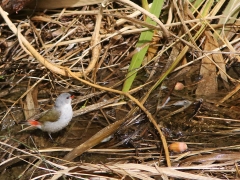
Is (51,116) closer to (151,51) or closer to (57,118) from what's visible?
(57,118)

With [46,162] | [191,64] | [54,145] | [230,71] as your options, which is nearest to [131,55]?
[191,64]

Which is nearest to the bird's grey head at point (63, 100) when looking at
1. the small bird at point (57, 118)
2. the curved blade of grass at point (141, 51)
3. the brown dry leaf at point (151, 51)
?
the small bird at point (57, 118)

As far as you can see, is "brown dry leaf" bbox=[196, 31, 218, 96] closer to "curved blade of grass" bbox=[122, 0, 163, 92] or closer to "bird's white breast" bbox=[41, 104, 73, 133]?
"curved blade of grass" bbox=[122, 0, 163, 92]

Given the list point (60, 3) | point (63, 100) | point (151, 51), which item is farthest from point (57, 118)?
point (60, 3)

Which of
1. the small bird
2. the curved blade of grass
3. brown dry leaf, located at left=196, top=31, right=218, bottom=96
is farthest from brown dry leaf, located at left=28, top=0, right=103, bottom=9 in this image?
the small bird

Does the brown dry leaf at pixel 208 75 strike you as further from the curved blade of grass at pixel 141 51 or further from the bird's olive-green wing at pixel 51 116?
the bird's olive-green wing at pixel 51 116

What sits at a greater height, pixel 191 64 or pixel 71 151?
pixel 191 64

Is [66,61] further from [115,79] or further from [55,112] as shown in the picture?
[55,112]
